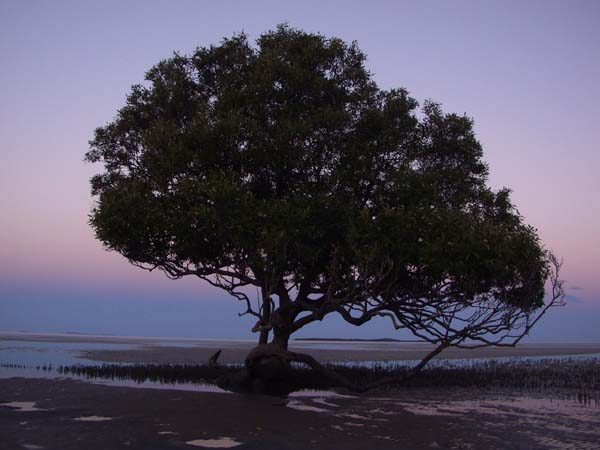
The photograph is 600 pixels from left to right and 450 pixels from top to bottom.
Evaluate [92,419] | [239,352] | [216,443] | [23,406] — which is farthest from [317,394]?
[239,352]

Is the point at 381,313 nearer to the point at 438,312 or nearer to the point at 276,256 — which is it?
the point at 438,312

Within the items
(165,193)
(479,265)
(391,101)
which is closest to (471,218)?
(479,265)

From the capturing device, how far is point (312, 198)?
25672 millimetres

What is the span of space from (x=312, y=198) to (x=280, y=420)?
30.3 feet

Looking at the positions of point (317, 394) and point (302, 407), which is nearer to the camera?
point (302, 407)

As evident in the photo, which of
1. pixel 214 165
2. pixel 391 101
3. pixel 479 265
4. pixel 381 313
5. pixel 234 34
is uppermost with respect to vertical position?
pixel 234 34

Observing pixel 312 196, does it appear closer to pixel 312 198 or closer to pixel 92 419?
pixel 312 198

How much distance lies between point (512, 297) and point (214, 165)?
14.7 metres

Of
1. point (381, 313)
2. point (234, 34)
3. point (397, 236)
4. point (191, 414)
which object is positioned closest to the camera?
point (191, 414)

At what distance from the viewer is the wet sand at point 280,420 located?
17.0m

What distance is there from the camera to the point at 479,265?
24641 mm

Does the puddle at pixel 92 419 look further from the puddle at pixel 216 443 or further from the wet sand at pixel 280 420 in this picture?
the puddle at pixel 216 443

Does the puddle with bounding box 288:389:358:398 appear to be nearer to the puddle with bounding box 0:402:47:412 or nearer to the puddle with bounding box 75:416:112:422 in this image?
the puddle with bounding box 75:416:112:422

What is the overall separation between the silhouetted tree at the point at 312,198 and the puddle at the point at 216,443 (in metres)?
9.07
